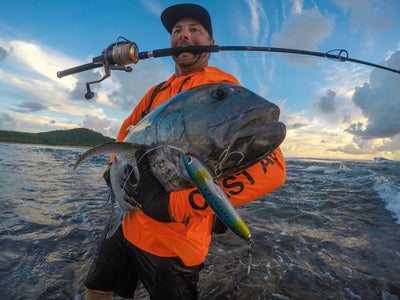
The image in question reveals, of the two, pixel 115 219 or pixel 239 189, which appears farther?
pixel 115 219

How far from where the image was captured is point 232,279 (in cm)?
260

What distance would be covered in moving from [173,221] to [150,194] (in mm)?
248

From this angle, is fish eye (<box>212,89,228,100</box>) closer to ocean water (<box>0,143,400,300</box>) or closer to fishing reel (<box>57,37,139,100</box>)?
fishing reel (<box>57,37,139,100</box>)

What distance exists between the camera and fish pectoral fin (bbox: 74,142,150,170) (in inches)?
→ 50.9

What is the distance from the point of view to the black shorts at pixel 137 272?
1737mm

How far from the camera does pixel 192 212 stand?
1.29 metres

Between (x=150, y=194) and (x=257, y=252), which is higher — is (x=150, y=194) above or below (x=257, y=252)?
above

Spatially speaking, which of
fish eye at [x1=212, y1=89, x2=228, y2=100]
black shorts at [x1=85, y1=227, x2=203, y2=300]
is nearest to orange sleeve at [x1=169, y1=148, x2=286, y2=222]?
fish eye at [x1=212, y1=89, x2=228, y2=100]

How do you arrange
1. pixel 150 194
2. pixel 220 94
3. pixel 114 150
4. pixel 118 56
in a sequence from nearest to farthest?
pixel 220 94 < pixel 114 150 < pixel 150 194 < pixel 118 56

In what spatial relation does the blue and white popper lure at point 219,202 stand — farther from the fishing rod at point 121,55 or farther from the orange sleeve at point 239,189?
the fishing rod at point 121,55

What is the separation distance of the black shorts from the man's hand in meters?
0.58

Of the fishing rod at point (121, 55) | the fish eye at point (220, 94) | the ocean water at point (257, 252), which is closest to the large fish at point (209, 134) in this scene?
the fish eye at point (220, 94)

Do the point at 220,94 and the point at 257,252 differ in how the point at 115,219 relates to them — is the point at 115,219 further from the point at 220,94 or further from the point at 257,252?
the point at 257,252

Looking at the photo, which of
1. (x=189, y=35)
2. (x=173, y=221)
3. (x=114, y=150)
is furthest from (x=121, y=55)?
(x=173, y=221)
